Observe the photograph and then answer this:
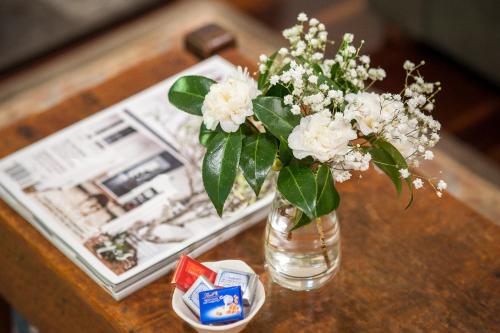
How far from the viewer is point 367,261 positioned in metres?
1.19

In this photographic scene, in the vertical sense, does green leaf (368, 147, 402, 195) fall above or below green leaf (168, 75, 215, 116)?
below

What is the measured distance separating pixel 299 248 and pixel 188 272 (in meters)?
0.14

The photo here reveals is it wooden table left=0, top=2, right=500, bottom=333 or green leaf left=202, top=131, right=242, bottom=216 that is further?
wooden table left=0, top=2, right=500, bottom=333

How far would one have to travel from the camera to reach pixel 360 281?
1.17 meters

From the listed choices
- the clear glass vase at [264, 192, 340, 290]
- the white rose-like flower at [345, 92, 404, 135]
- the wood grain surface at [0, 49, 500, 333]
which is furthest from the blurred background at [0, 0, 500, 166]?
the white rose-like flower at [345, 92, 404, 135]

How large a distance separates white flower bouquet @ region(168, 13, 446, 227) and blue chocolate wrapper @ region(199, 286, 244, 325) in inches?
4.5

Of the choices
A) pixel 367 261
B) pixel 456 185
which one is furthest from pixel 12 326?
pixel 456 185

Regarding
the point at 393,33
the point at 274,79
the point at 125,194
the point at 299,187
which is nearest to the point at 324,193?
the point at 299,187

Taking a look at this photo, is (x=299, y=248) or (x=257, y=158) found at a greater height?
(x=257, y=158)

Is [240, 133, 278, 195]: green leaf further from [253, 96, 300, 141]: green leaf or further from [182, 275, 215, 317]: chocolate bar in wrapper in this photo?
[182, 275, 215, 317]: chocolate bar in wrapper

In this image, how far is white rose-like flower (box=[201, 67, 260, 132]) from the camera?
98 cm

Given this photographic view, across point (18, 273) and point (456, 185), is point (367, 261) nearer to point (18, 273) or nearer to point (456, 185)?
point (18, 273)

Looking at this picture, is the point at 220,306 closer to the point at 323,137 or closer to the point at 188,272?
the point at 188,272

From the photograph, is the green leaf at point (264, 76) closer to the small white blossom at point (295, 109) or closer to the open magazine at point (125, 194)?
the small white blossom at point (295, 109)
